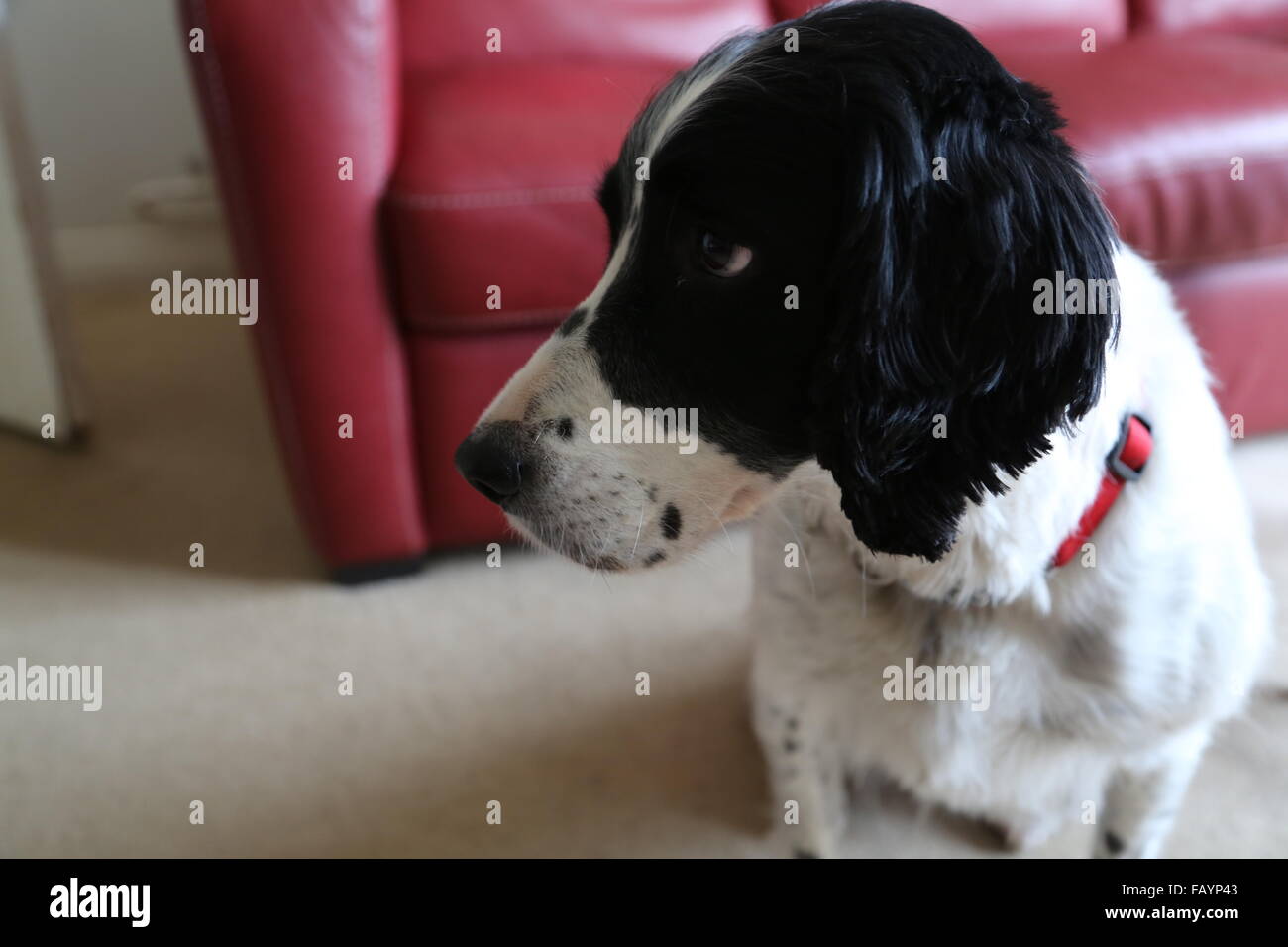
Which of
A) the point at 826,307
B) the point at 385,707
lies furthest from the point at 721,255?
the point at 385,707

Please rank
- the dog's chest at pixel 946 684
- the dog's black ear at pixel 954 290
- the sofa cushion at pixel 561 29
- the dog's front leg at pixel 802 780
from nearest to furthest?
the dog's black ear at pixel 954 290 → the dog's chest at pixel 946 684 → the dog's front leg at pixel 802 780 → the sofa cushion at pixel 561 29

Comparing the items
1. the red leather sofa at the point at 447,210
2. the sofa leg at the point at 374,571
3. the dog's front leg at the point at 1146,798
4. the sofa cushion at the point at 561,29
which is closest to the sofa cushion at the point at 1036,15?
the sofa cushion at the point at 561,29

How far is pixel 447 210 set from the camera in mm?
1405

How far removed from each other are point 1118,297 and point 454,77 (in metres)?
1.35

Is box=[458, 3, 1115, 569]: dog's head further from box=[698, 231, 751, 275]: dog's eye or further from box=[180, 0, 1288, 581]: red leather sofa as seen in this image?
box=[180, 0, 1288, 581]: red leather sofa

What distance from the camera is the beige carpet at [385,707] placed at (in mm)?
1303

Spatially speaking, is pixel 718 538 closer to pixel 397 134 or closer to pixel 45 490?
pixel 397 134

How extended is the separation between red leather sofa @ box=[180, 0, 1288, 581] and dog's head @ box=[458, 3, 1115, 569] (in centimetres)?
63

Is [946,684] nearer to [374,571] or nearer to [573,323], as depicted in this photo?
[573,323]

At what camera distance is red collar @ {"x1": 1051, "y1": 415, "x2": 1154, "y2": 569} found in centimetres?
86

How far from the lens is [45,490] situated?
2.07 meters

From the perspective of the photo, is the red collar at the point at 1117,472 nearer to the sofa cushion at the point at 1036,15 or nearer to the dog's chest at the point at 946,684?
the dog's chest at the point at 946,684

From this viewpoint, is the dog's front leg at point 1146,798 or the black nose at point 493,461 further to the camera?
the dog's front leg at point 1146,798
